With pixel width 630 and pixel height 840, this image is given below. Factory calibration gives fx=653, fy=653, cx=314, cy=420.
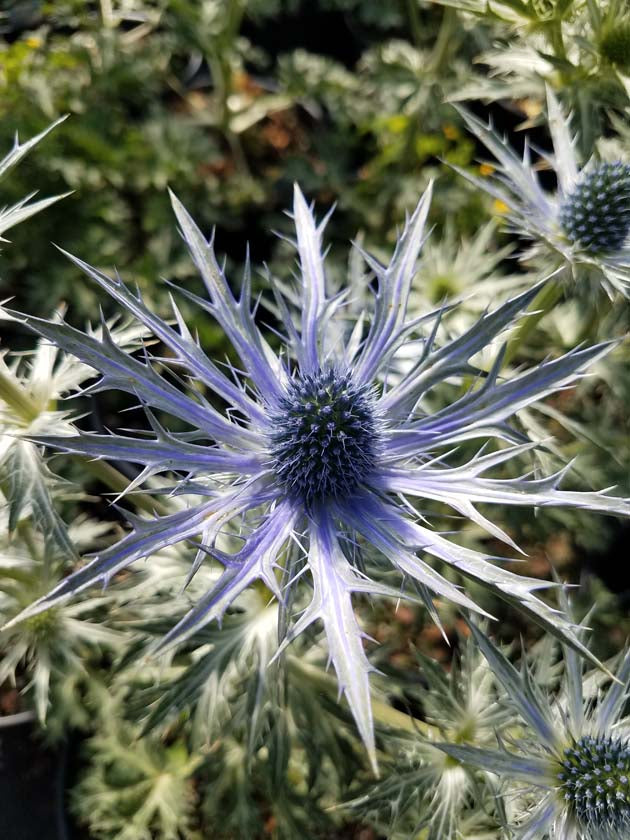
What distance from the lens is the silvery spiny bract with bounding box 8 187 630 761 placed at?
0.66 metres

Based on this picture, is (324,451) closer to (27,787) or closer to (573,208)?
(573,208)

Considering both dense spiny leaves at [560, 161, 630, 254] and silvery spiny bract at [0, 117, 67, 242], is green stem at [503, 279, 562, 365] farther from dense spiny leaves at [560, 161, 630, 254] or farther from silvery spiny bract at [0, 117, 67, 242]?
silvery spiny bract at [0, 117, 67, 242]

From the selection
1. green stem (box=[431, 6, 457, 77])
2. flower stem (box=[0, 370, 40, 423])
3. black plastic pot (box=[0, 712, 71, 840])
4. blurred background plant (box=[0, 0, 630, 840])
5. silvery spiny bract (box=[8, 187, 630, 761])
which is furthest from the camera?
green stem (box=[431, 6, 457, 77])

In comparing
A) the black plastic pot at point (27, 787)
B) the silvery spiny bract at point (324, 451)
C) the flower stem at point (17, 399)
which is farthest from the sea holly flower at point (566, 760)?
the black plastic pot at point (27, 787)

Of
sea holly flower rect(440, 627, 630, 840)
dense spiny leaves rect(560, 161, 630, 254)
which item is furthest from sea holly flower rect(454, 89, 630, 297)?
sea holly flower rect(440, 627, 630, 840)

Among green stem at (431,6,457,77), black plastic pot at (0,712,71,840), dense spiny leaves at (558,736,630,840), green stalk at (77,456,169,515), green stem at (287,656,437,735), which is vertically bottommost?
black plastic pot at (0,712,71,840)

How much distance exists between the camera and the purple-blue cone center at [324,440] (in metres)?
0.83

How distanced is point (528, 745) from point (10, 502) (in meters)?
0.78

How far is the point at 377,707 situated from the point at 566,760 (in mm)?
315

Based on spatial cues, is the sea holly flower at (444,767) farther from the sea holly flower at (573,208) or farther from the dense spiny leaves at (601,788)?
the sea holly flower at (573,208)

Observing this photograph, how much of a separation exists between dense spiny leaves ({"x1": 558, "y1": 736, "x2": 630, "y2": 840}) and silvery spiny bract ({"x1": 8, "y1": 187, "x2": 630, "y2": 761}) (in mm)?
307

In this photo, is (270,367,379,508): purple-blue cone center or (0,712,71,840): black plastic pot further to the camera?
(0,712,71,840): black plastic pot

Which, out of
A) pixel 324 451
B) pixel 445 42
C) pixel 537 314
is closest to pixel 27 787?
pixel 324 451

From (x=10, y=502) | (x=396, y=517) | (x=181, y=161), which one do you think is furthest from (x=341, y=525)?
(x=181, y=161)
